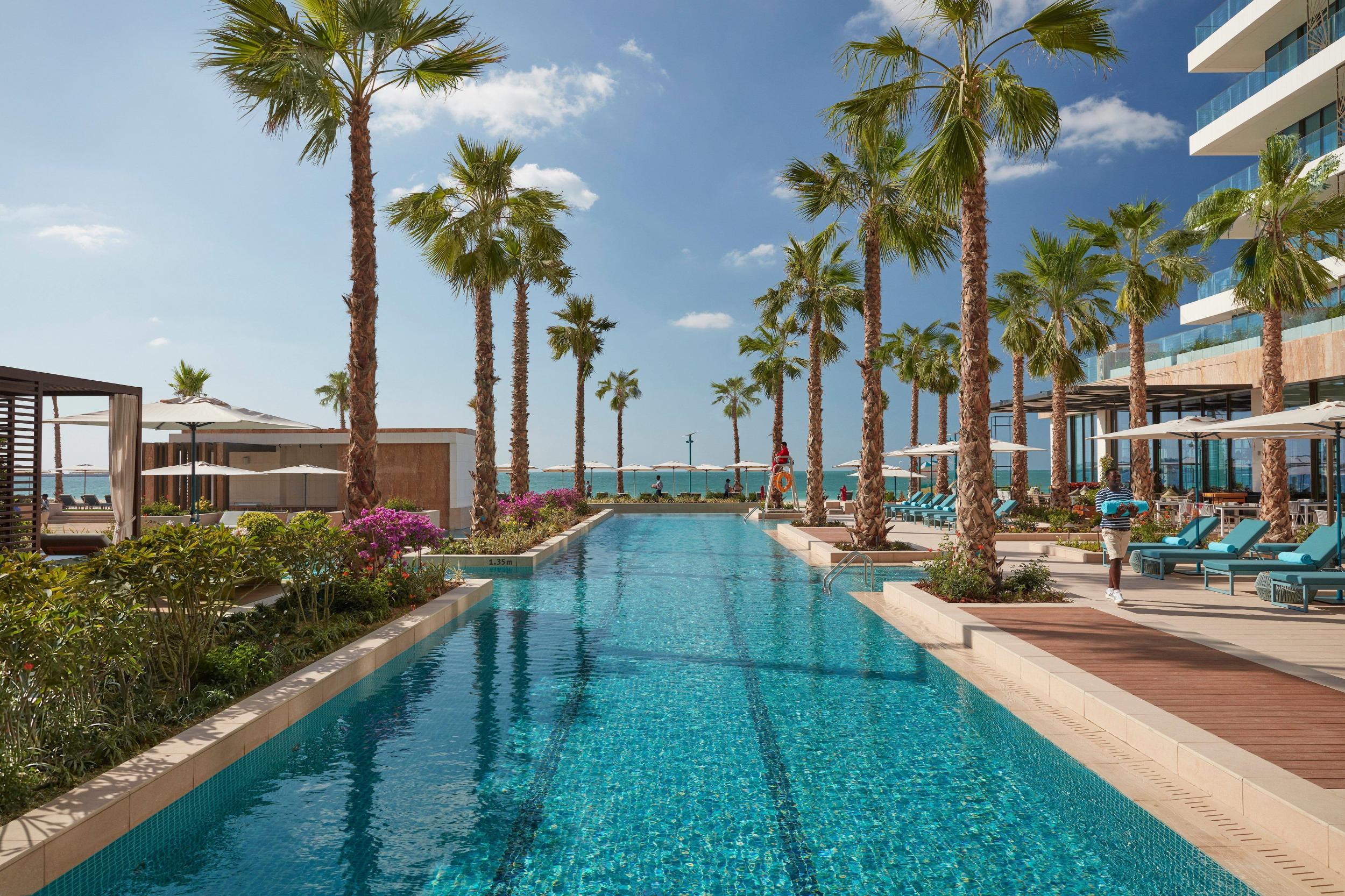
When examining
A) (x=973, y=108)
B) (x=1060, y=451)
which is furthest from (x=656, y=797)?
(x=1060, y=451)

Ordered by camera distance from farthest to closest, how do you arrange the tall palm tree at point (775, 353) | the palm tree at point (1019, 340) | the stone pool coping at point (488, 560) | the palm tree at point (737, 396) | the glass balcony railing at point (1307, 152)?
the palm tree at point (737, 396) < the tall palm tree at point (775, 353) < the palm tree at point (1019, 340) < the glass balcony railing at point (1307, 152) < the stone pool coping at point (488, 560)

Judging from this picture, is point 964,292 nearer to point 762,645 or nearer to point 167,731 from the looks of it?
point 762,645

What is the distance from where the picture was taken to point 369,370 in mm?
11594

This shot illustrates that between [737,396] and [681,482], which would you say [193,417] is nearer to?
[737,396]

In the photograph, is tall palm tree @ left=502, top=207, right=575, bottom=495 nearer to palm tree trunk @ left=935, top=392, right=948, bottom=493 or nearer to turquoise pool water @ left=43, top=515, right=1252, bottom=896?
turquoise pool water @ left=43, top=515, right=1252, bottom=896

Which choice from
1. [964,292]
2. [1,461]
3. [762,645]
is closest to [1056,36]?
[964,292]

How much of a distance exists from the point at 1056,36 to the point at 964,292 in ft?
11.7

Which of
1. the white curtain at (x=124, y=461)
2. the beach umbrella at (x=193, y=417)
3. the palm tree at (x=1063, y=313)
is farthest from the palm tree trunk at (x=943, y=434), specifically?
the white curtain at (x=124, y=461)

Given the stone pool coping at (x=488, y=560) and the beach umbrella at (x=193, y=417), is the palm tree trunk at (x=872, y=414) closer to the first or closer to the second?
the stone pool coping at (x=488, y=560)

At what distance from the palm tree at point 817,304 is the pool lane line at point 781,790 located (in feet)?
52.6

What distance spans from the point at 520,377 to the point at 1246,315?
25.6m

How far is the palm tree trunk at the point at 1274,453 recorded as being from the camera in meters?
15.4

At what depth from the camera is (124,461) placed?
37.3 feet

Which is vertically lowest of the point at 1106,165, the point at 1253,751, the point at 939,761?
the point at 939,761
